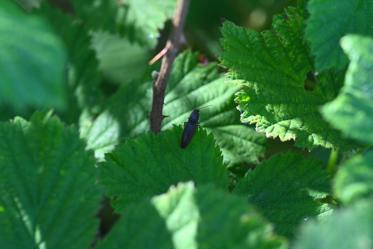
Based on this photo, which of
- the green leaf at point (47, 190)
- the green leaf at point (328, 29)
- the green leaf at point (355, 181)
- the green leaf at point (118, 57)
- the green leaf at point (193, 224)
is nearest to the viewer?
the green leaf at point (355, 181)

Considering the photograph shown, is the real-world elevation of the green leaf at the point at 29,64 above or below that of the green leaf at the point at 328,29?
above

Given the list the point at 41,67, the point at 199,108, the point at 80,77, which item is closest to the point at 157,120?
the point at 199,108

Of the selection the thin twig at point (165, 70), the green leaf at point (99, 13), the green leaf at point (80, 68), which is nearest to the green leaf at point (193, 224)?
the thin twig at point (165, 70)

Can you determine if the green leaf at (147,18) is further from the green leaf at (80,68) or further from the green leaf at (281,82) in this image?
the green leaf at (281,82)

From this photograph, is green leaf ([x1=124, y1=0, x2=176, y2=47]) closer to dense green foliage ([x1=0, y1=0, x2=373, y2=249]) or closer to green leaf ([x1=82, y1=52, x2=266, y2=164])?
dense green foliage ([x1=0, y1=0, x2=373, y2=249])

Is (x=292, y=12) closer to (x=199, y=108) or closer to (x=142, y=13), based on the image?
(x=199, y=108)
